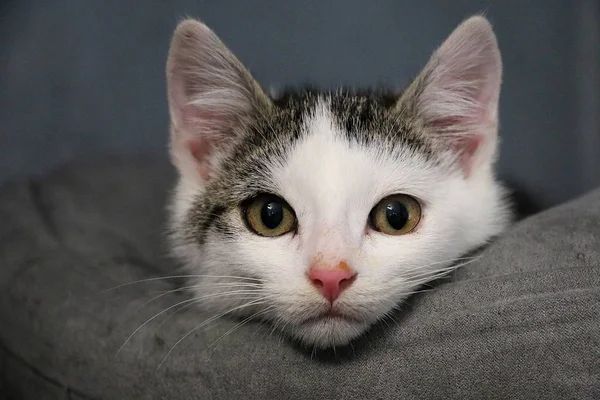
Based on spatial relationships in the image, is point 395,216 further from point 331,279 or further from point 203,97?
point 203,97

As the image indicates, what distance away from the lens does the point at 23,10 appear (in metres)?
1.77

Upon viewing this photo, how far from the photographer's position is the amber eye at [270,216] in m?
1.00

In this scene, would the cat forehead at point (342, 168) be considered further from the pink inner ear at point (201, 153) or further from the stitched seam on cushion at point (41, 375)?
the stitched seam on cushion at point (41, 375)

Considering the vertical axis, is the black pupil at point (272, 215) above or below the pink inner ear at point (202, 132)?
below

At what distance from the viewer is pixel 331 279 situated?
0.82 meters

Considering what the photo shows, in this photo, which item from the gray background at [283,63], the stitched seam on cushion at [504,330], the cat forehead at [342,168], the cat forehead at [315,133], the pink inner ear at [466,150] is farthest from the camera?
the gray background at [283,63]

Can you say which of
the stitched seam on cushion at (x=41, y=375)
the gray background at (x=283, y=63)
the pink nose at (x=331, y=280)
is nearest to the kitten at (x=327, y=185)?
the pink nose at (x=331, y=280)

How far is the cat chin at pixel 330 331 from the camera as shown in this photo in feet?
2.83

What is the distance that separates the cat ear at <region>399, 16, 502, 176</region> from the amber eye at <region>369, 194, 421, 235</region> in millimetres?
231

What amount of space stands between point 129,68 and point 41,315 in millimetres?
1056

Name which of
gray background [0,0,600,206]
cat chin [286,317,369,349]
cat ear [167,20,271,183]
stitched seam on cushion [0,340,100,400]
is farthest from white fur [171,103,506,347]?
gray background [0,0,600,206]

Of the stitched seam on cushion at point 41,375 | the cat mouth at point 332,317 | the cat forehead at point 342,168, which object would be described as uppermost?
the cat forehead at point 342,168

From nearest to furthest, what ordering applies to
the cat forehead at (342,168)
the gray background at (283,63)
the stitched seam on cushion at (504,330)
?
the stitched seam on cushion at (504,330), the cat forehead at (342,168), the gray background at (283,63)

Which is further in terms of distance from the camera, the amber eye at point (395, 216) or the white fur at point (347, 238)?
the amber eye at point (395, 216)
